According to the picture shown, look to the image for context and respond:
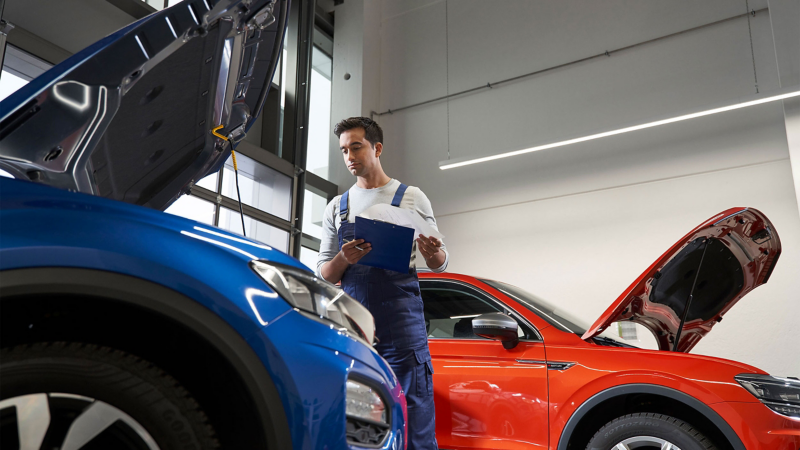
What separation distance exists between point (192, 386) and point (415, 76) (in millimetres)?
9313

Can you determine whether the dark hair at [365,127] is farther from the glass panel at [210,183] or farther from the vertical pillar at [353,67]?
the vertical pillar at [353,67]

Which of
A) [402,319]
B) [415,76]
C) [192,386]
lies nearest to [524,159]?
[415,76]

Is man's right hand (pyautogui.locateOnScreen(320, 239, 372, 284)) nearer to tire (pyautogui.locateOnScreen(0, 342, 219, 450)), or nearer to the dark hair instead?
the dark hair

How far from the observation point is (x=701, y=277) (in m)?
2.88

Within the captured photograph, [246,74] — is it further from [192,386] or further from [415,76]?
[415,76]

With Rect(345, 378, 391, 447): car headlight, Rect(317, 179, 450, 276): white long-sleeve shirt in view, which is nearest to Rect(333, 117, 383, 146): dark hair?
Rect(317, 179, 450, 276): white long-sleeve shirt

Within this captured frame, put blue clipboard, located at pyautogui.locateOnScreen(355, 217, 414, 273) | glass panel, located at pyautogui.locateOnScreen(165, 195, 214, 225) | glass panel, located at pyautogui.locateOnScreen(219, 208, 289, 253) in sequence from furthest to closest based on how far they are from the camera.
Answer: glass panel, located at pyautogui.locateOnScreen(219, 208, 289, 253) → glass panel, located at pyautogui.locateOnScreen(165, 195, 214, 225) → blue clipboard, located at pyautogui.locateOnScreen(355, 217, 414, 273)

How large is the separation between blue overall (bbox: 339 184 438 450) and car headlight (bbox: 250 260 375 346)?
96 cm

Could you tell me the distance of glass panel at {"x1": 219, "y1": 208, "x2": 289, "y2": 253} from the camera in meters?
7.86

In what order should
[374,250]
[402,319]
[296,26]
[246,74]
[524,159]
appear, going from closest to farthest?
[246,74], [374,250], [402,319], [524,159], [296,26]

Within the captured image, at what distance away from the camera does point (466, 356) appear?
9.63 ft

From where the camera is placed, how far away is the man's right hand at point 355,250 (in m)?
2.10

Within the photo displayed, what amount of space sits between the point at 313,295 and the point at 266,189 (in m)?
7.87

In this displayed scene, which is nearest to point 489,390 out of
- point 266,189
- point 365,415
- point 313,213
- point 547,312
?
point 547,312
